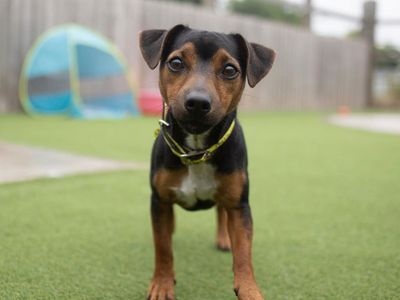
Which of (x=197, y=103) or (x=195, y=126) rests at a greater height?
(x=197, y=103)

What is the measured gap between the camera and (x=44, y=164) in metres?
4.98

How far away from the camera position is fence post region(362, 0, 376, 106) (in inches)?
753

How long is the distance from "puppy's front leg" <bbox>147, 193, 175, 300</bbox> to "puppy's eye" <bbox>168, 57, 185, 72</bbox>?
618mm

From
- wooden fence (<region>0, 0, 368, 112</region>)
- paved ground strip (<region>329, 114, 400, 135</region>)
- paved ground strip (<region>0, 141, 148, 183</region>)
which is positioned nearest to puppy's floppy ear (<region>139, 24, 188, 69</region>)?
paved ground strip (<region>0, 141, 148, 183</region>)

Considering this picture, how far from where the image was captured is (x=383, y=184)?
15.8 ft

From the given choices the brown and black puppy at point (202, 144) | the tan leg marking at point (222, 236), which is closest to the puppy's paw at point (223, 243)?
the tan leg marking at point (222, 236)

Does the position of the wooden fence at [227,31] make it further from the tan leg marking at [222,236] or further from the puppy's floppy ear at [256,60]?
the puppy's floppy ear at [256,60]

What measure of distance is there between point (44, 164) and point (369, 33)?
55.7ft

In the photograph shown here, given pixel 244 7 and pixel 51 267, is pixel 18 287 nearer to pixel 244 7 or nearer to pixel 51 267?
pixel 51 267

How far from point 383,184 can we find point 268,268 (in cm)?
256

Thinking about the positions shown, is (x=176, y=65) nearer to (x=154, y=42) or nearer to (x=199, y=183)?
(x=154, y=42)

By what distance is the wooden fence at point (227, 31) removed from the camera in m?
10.0

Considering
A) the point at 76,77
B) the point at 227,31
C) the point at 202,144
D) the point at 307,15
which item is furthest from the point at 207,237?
the point at 307,15

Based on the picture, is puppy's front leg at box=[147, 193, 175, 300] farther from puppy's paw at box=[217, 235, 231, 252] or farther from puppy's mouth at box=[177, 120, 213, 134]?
puppy's paw at box=[217, 235, 231, 252]
